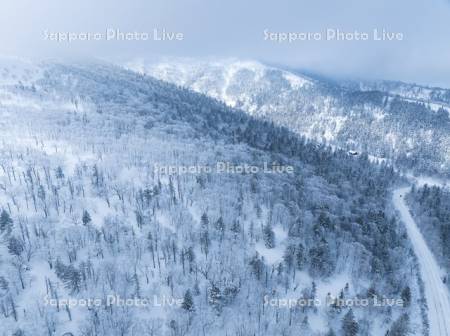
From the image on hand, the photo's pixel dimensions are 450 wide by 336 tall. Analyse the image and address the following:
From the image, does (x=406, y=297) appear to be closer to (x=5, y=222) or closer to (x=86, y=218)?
(x=86, y=218)

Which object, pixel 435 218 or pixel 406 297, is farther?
Result: pixel 435 218

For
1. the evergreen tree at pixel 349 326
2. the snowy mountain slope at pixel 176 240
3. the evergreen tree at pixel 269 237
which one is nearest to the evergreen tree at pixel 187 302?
the snowy mountain slope at pixel 176 240

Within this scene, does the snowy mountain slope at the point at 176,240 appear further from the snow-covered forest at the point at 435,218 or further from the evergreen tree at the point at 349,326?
the snow-covered forest at the point at 435,218

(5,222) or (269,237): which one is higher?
(5,222)

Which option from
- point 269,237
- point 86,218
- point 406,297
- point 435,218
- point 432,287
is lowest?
point 432,287

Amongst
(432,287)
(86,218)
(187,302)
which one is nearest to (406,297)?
(432,287)

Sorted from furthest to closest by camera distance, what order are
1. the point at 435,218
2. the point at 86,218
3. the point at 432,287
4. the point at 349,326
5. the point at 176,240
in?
the point at 435,218, the point at 432,287, the point at 176,240, the point at 86,218, the point at 349,326

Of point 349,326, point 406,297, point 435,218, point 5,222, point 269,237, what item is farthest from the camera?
point 435,218
